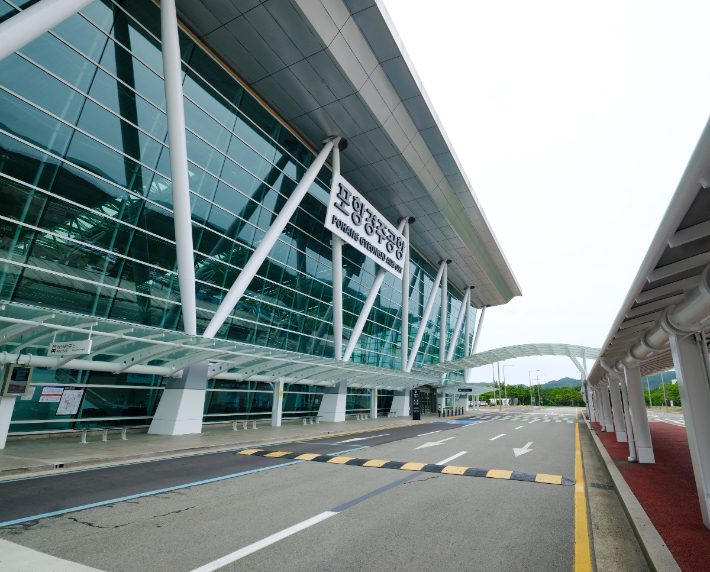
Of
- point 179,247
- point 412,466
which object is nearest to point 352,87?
point 179,247

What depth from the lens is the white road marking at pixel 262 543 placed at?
4133 millimetres

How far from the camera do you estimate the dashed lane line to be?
9.11 meters

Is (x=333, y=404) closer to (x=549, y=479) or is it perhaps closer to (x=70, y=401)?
(x=70, y=401)

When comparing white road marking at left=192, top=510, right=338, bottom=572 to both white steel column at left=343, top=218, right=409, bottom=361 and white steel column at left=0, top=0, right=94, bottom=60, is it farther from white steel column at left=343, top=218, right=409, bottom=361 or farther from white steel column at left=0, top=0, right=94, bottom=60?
white steel column at left=343, top=218, right=409, bottom=361

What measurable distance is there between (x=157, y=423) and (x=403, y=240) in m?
21.3

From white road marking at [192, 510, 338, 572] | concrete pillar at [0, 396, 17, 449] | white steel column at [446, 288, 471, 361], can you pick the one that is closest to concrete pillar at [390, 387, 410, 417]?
white steel column at [446, 288, 471, 361]

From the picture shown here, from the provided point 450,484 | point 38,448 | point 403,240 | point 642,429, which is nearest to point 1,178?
point 38,448

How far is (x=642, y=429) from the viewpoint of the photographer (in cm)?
1056

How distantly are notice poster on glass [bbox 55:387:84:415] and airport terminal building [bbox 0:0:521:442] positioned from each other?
62 millimetres

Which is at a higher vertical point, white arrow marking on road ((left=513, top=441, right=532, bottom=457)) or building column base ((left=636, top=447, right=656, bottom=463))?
building column base ((left=636, top=447, right=656, bottom=463))

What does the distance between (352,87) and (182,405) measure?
16.2m

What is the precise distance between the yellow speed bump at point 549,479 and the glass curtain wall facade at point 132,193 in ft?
49.7

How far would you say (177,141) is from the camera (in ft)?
50.1

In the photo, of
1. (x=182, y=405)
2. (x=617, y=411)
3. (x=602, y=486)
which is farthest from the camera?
(x=617, y=411)
